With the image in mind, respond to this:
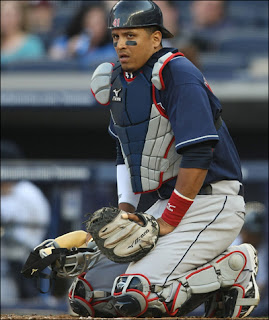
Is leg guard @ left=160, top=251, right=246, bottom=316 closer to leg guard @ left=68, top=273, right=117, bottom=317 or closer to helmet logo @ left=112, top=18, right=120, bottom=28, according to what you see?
leg guard @ left=68, top=273, right=117, bottom=317

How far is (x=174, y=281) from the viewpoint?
10.8 feet

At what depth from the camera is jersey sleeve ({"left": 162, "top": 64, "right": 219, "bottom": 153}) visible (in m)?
3.18

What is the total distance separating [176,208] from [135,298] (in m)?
0.44

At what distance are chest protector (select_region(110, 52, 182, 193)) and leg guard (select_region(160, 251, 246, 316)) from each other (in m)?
0.46

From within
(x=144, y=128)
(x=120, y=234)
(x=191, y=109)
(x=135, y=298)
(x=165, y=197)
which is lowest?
(x=135, y=298)

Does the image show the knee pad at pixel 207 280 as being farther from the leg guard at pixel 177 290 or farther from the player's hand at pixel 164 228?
the player's hand at pixel 164 228

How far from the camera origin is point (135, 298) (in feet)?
10.5

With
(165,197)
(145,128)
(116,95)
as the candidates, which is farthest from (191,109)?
(165,197)

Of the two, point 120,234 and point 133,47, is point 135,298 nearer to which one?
point 120,234

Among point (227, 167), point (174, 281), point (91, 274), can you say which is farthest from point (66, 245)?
point (227, 167)

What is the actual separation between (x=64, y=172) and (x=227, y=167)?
3.18 metres

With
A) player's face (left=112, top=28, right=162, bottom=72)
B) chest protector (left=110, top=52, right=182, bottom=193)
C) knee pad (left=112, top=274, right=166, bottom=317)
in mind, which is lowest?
knee pad (left=112, top=274, right=166, bottom=317)

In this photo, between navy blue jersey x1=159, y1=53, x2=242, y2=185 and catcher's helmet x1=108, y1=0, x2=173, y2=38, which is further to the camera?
catcher's helmet x1=108, y1=0, x2=173, y2=38

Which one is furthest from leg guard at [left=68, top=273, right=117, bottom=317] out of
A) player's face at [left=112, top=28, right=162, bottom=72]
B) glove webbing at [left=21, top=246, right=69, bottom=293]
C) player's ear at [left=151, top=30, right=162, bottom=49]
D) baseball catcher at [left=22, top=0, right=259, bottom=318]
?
player's ear at [left=151, top=30, right=162, bottom=49]
